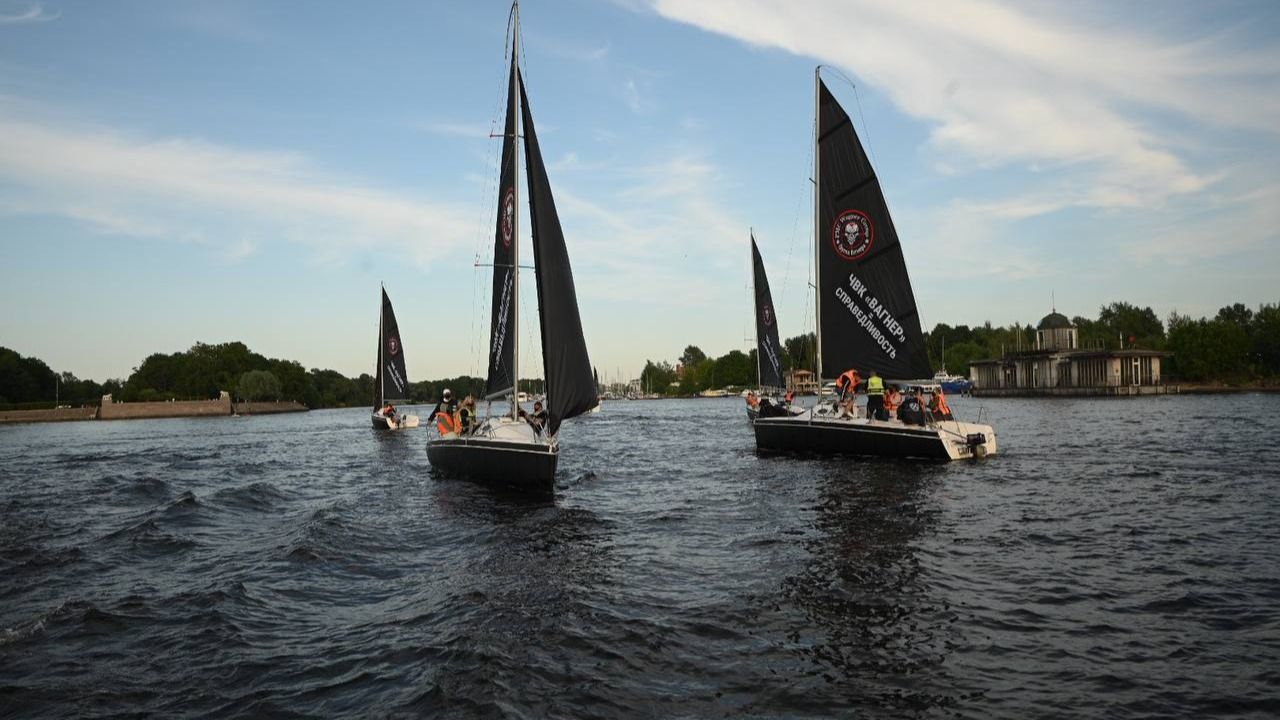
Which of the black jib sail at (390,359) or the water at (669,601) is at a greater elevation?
the black jib sail at (390,359)

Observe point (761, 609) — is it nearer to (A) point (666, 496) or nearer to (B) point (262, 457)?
(A) point (666, 496)

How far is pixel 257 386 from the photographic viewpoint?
450ft

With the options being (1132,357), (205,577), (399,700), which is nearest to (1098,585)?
(399,700)

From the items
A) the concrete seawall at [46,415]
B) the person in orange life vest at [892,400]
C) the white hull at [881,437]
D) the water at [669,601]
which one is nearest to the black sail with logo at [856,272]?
the person in orange life vest at [892,400]

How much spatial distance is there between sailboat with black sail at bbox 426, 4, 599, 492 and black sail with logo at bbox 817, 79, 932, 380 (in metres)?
10.9

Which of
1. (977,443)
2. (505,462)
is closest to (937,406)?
(977,443)

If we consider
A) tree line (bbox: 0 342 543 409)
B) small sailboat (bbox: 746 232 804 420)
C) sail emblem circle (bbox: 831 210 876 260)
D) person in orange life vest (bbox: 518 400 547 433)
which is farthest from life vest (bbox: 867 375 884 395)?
tree line (bbox: 0 342 543 409)

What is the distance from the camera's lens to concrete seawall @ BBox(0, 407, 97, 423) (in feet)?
363

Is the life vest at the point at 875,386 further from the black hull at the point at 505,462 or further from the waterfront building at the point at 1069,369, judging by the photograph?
the waterfront building at the point at 1069,369

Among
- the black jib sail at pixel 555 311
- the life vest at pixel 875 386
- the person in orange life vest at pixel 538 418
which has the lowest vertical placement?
the person in orange life vest at pixel 538 418

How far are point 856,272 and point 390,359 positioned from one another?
126ft

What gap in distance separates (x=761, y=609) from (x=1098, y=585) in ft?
14.3

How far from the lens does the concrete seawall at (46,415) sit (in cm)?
11062

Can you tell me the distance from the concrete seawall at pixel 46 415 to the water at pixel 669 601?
11559 centimetres
